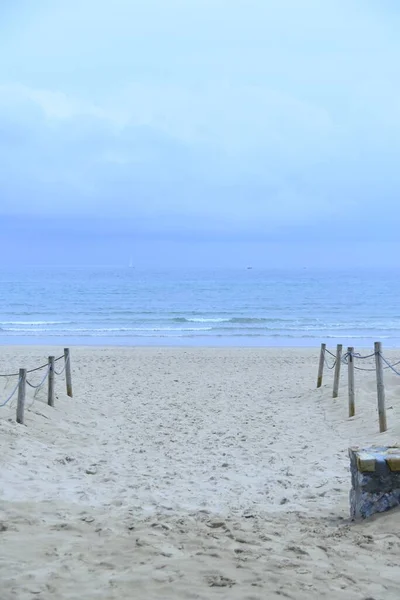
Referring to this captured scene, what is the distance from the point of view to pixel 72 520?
5.34m

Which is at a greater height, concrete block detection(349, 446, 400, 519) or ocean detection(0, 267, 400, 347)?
ocean detection(0, 267, 400, 347)

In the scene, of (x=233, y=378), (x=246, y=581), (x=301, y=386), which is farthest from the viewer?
(x=233, y=378)

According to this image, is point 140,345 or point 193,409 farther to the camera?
point 140,345

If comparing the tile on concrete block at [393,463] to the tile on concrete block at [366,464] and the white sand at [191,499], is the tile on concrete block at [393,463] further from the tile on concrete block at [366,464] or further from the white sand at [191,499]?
the white sand at [191,499]

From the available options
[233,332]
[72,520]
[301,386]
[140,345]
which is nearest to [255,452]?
[72,520]

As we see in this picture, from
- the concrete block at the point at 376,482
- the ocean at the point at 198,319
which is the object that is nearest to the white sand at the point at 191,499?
the concrete block at the point at 376,482

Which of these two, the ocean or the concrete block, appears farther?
the ocean

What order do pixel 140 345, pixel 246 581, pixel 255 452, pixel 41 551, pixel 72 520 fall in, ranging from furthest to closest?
pixel 140 345 → pixel 255 452 → pixel 72 520 → pixel 41 551 → pixel 246 581

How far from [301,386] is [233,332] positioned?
18868mm

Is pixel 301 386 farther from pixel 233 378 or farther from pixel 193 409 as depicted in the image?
pixel 193 409

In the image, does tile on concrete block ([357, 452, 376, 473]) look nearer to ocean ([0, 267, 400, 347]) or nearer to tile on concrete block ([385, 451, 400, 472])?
tile on concrete block ([385, 451, 400, 472])

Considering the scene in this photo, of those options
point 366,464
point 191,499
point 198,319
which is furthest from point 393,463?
point 198,319

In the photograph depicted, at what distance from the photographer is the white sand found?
13.0 ft

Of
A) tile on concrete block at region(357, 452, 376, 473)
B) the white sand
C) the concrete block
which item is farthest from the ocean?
tile on concrete block at region(357, 452, 376, 473)
